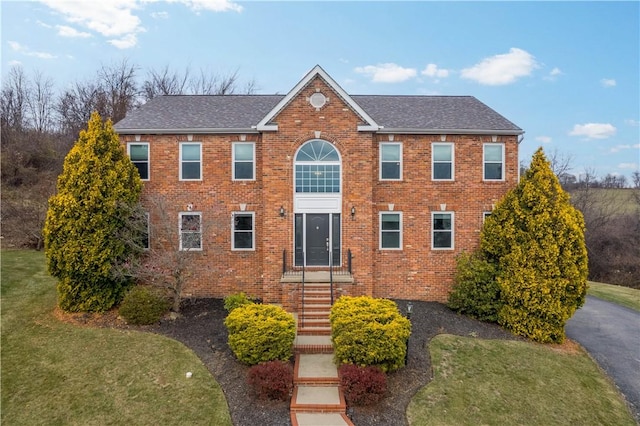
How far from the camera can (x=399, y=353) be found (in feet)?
27.9

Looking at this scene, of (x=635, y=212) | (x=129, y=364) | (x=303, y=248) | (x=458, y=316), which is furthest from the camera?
(x=635, y=212)

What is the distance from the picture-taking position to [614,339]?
39.3 feet

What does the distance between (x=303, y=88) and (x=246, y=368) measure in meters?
9.12

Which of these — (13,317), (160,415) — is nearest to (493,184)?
(160,415)

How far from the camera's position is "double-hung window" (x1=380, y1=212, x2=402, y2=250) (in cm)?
1378

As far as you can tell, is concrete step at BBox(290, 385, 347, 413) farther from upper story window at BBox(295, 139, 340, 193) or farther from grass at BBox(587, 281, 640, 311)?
grass at BBox(587, 281, 640, 311)

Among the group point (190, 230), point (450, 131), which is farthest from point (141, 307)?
point (450, 131)

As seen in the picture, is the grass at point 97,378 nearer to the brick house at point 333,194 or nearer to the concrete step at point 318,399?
the concrete step at point 318,399

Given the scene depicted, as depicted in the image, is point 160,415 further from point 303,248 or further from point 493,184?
point 493,184

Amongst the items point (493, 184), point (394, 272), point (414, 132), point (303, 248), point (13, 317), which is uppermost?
point (414, 132)

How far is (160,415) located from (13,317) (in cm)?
753

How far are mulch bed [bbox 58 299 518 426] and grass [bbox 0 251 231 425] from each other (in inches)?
12.4

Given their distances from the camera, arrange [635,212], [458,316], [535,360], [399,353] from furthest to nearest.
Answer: [635,212] → [458,316] → [535,360] → [399,353]

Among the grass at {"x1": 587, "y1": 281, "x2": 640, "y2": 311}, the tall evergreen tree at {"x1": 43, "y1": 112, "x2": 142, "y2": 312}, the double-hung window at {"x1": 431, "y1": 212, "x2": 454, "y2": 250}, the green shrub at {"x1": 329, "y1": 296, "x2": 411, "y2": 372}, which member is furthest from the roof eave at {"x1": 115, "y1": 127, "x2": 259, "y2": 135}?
the grass at {"x1": 587, "y1": 281, "x2": 640, "y2": 311}
